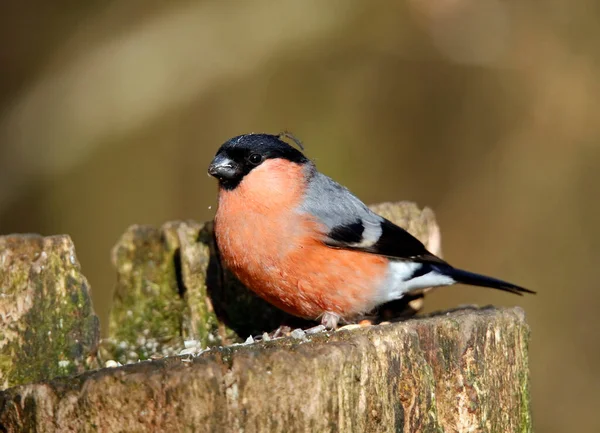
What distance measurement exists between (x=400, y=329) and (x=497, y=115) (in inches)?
127

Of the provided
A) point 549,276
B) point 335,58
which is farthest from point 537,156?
point 335,58

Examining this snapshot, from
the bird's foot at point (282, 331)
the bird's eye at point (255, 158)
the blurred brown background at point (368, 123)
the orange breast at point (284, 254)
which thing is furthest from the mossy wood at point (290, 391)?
the blurred brown background at point (368, 123)

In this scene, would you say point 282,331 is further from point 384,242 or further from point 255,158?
point 255,158

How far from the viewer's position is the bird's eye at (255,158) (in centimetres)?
467

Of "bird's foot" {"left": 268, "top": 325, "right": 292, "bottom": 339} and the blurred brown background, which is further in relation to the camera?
the blurred brown background

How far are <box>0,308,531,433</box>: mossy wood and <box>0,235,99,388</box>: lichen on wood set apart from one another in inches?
50.1

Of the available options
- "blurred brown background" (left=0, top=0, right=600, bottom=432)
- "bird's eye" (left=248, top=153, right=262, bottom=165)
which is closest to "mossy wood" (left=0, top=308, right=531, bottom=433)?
"bird's eye" (left=248, top=153, right=262, bottom=165)

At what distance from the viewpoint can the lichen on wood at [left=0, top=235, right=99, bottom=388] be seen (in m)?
4.09

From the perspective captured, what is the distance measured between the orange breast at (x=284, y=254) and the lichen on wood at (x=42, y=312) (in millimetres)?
795

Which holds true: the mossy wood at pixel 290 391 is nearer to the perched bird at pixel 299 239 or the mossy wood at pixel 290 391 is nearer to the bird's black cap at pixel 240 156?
the perched bird at pixel 299 239

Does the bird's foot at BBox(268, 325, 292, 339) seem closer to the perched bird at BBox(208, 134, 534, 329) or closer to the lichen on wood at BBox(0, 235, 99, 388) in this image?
the perched bird at BBox(208, 134, 534, 329)

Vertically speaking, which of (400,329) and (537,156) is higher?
(537,156)

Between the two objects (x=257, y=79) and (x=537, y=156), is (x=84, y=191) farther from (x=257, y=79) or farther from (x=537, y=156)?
(x=537, y=156)

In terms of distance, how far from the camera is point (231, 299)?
499cm
